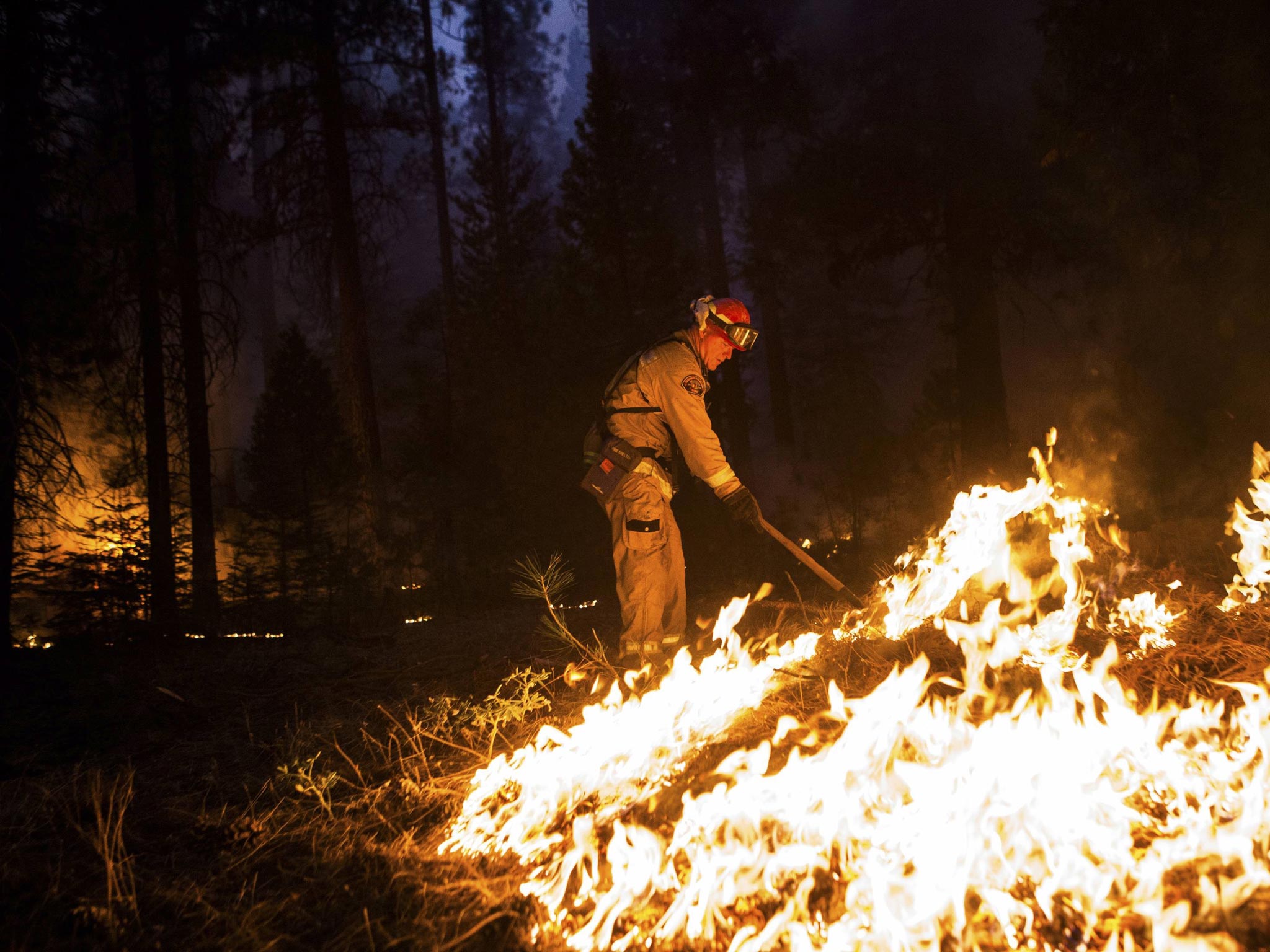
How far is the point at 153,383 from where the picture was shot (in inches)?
313

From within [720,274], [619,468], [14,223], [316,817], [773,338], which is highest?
[720,274]

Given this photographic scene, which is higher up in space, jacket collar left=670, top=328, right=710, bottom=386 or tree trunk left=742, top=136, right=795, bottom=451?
tree trunk left=742, top=136, right=795, bottom=451

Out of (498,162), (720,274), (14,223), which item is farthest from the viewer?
(498,162)

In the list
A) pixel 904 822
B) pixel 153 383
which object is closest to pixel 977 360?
pixel 153 383

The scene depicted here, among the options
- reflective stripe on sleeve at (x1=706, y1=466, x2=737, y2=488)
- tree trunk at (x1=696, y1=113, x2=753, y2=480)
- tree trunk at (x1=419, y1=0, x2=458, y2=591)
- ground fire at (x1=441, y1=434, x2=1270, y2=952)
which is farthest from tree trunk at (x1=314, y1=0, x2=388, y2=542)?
ground fire at (x1=441, y1=434, x2=1270, y2=952)

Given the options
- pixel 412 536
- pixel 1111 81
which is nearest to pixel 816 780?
pixel 412 536

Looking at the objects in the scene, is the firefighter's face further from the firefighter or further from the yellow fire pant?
the yellow fire pant

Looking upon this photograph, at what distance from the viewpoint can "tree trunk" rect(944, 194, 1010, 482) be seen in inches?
468

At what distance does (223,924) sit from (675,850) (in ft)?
4.32

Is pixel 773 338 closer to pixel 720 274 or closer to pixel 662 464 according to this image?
pixel 720 274

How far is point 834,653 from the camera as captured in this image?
409 cm

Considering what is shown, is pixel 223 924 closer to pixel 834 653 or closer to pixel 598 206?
pixel 834 653

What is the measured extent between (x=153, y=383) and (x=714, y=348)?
Result: 5642 mm

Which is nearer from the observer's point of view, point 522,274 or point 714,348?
point 714,348
